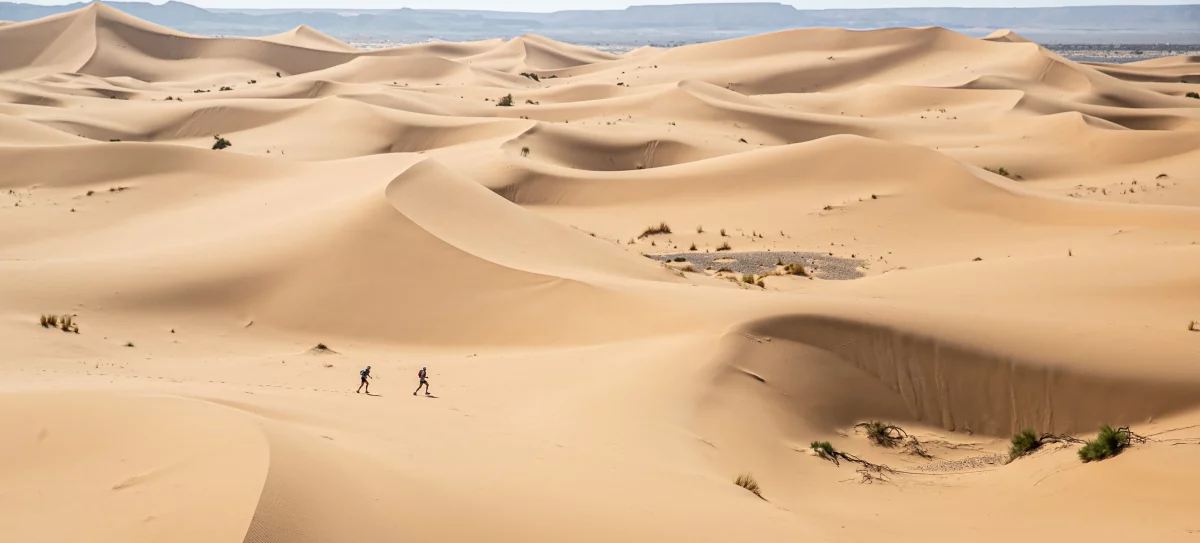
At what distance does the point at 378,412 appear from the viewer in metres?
8.64

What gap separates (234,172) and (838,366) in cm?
1788

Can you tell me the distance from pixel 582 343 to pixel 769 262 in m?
8.53

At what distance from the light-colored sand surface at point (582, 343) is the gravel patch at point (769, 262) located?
634 mm

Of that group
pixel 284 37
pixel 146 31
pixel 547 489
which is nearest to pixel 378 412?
pixel 547 489

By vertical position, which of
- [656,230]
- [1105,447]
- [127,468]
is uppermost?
[127,468]

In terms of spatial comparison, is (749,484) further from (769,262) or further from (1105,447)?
(769,262)

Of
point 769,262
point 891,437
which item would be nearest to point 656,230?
point 769,262

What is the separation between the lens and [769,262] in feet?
67.2

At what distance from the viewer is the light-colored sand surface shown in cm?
618

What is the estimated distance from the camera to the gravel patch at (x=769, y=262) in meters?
19.6

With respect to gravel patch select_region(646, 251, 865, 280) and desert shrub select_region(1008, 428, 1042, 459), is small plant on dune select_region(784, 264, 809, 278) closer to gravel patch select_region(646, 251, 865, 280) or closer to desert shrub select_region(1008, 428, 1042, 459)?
gravel patch select_region(646, 251, 865, 280)

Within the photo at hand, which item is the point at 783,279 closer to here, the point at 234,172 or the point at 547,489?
the point at 547,489

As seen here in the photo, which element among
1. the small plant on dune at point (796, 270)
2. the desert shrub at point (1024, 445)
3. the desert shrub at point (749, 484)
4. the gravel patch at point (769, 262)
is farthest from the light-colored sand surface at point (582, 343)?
the small plant on dune at point (796, 270)

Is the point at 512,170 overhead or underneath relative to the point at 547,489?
underneath
